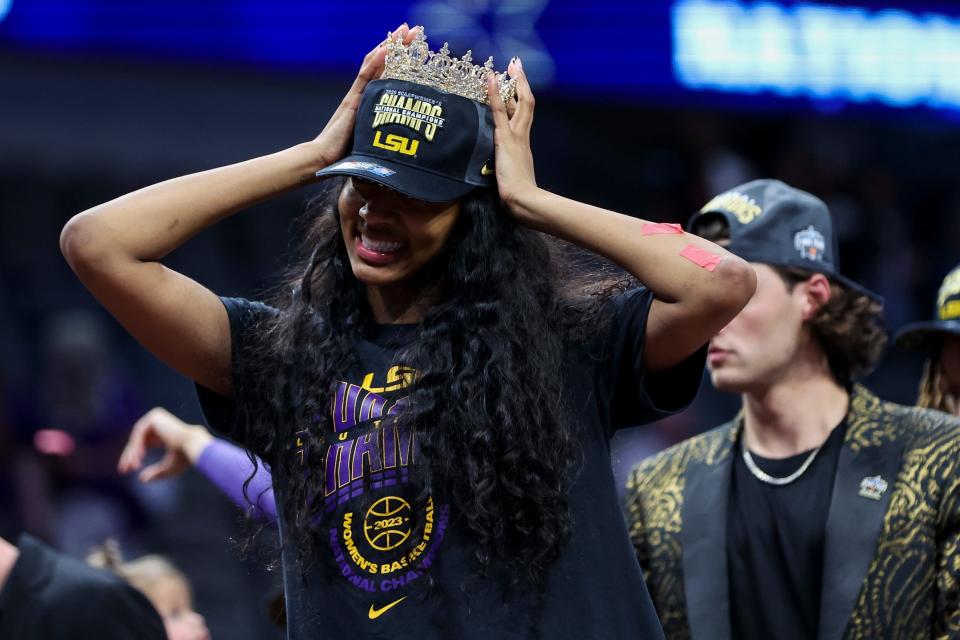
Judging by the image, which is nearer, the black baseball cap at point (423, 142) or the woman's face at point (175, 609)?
the black baseball cap at point (423, 142)

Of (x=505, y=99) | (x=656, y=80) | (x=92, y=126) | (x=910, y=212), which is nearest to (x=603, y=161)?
(x=656, y=80)

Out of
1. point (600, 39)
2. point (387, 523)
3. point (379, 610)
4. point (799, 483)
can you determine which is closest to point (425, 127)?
point (387, 523)

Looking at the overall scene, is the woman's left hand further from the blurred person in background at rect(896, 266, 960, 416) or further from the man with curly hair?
the blurred person in background at rect(896, 266, 960, 416)

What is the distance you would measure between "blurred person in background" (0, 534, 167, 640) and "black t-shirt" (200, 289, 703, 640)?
31 cm

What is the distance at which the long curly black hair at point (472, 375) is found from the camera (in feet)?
7.82

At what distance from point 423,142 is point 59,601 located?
3.25 feet

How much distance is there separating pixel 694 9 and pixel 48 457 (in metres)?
4.83

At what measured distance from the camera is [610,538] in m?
2.44

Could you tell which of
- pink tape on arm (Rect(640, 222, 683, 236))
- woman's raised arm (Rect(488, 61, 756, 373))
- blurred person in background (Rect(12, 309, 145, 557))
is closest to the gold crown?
woman's raised arm (Rect(488, 61, 756, 373))

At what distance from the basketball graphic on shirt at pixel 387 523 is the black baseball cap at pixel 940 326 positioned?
2.32 metres

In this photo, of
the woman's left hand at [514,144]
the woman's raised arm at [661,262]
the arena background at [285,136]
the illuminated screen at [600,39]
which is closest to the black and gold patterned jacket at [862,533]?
the woman's raised arm at [661,262]

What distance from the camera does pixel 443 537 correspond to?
93.8 inches

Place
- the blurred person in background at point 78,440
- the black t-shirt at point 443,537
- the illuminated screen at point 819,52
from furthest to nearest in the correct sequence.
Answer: the illuminated screen at point 819,52, the blurred person in background at point 78,440, the black t-shirt at point 443,537

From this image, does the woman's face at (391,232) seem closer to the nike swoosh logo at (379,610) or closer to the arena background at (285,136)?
the nike swoosh logo at (379,610)
